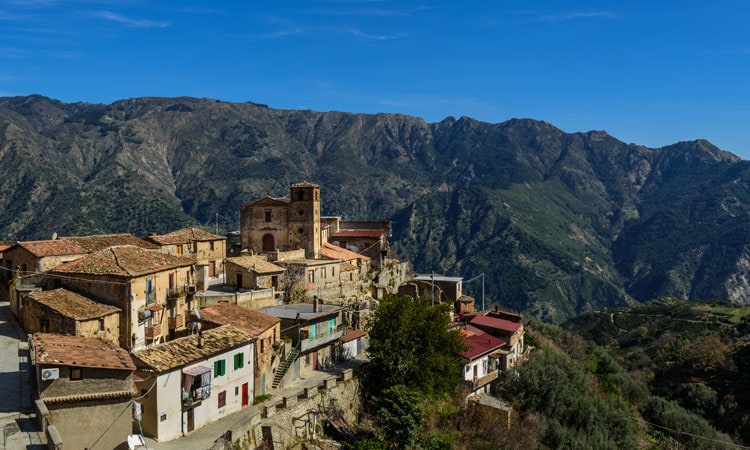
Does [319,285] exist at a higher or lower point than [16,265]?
lower

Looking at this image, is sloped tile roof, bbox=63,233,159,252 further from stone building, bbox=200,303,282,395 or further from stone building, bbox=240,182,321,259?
stone building, bbox=240,182,321,259

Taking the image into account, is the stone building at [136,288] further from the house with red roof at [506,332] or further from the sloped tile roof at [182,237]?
the house with red roof at [506,332]

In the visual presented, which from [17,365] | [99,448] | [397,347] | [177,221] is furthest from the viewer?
[177,221]

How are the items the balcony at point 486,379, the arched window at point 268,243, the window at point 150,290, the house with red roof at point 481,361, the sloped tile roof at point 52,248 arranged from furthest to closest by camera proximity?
the arched window at point 268,243
the balcony at point 486,379
the house with red roof at point 481,361
the sloped tile roof at point 52,248
the window at point 150,290

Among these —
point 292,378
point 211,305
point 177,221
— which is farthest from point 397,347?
point 177,221

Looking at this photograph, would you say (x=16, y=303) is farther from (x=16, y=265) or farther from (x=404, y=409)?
(x=404, y=409)

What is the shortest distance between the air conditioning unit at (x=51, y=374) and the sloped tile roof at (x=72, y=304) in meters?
6.28

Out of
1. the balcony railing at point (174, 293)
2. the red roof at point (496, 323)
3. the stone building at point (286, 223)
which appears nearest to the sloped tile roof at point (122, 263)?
the balcony railing at point (174, 293)

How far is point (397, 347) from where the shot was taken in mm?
33406

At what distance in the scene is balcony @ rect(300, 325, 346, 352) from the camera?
33.5m

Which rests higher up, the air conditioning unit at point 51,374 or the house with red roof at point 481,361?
the air conditioning unit at point 51,374

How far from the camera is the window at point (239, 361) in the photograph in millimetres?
27359

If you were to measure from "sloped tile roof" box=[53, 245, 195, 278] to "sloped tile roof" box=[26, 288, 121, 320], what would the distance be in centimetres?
156

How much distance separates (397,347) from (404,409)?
15.7 feet
